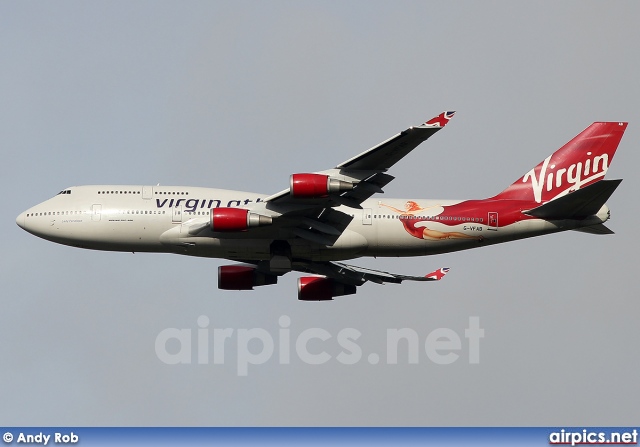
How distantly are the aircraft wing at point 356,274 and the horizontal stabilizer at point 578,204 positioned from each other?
733 cm

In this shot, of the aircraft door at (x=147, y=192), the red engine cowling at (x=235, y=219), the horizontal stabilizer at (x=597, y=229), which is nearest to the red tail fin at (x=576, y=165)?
the horizontal stabilizer at (x=597, y=229)

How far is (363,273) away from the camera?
2746 inches

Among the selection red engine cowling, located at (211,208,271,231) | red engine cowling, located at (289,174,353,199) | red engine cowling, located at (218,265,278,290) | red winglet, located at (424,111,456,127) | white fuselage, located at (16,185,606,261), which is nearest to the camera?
red winglet, located at (424,111,456,127)

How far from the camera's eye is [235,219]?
6056cm

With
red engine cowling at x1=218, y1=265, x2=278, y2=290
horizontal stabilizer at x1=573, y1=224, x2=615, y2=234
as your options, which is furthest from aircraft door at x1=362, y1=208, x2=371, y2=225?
horizontal stabilizer at x1=573, y1=224, x2=615, y2=234

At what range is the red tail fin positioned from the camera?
67.1 metres

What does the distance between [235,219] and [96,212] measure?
744cm

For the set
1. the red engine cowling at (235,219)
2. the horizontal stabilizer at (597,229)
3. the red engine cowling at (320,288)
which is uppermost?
the red engine cowling at (235,219)

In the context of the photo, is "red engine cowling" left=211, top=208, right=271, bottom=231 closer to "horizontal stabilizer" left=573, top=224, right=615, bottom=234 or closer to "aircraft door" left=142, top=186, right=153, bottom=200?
"aircraft door" left=142, top=186, right=153, bottom=200

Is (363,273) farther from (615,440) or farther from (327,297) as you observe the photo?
(615,440)

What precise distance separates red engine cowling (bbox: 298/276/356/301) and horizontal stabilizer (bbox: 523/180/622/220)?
1134 centimetres

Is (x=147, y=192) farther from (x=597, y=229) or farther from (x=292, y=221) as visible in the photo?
(x=597, y=229)

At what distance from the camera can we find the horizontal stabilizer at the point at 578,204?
61438 mm

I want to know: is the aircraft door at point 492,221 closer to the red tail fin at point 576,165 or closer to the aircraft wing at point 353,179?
the red tail fin at point 576,165
